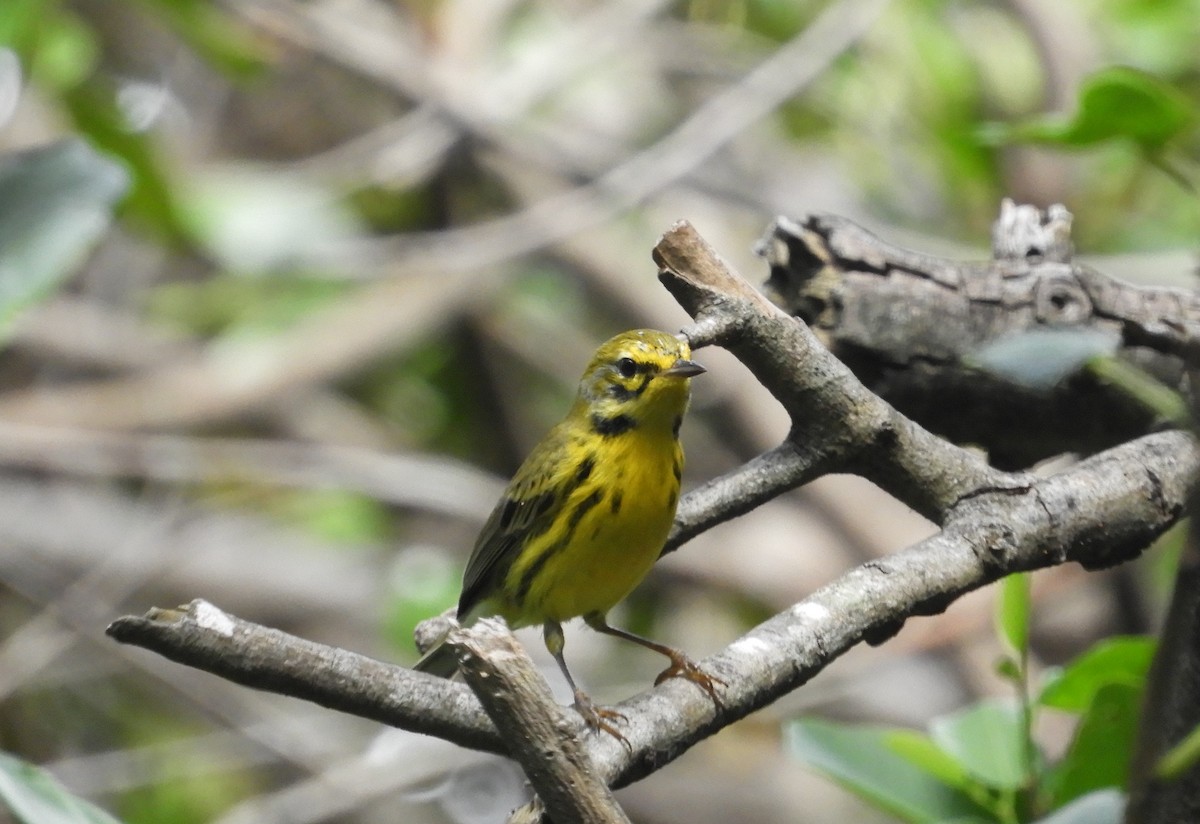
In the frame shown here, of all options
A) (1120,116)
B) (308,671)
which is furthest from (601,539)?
(308,671)

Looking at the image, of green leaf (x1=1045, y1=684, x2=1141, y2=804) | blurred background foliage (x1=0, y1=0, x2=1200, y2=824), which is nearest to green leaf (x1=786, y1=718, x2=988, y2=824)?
green leaf (x1=1045, y1=684, x2=1141, y2=804)

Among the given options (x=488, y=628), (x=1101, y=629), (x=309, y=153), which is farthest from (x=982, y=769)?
(x=309, y=153)

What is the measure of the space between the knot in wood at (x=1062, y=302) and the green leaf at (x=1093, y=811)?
0.88 meters

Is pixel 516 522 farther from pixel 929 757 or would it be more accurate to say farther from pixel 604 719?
pixel 604 719

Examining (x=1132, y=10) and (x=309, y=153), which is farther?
(x=309, y=153)

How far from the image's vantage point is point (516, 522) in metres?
3.19

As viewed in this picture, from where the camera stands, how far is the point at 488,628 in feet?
4.94

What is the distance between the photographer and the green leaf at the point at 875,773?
7.36 ft

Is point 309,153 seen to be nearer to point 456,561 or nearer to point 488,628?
point 456,561

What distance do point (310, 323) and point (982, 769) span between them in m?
4.24

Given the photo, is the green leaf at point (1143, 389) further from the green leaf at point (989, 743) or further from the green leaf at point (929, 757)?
the green leaf at point (929, 757)

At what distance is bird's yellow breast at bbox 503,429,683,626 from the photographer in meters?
2.86

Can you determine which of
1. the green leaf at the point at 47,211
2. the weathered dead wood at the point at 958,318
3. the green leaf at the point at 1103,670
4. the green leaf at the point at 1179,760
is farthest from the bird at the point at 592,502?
the green leaf at the point at 1179,760

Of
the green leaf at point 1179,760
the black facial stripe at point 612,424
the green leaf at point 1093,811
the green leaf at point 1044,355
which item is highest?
the black facial stripe at point 612,424
